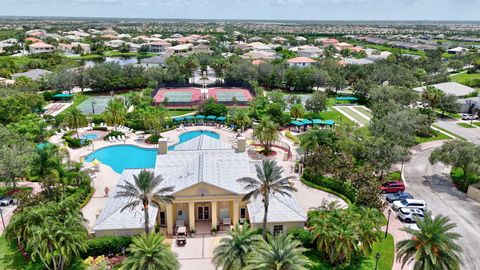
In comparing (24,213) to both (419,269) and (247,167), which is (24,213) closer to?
(247,167)

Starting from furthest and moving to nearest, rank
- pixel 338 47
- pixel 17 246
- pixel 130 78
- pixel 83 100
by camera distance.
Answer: pixel 338 47 < pixel 130 78 < pixel 83 100 < pixel 17 246

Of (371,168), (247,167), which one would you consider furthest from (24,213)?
(371,168)

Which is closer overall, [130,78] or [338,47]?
[130,78]

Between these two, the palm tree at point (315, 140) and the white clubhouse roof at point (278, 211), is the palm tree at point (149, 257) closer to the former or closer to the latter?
the white clubhouse roof at point (278, 211)

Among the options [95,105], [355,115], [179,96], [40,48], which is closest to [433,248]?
[355,115]

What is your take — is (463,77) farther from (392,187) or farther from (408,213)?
(408,213)

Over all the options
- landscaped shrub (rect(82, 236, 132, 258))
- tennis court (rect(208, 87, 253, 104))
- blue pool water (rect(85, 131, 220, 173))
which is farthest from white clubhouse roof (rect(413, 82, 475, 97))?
landscaped shrub (rect(82, 236, 132, 258))
